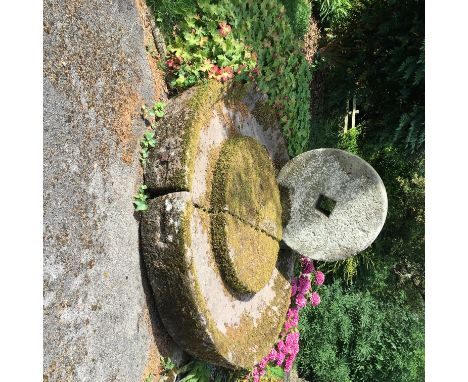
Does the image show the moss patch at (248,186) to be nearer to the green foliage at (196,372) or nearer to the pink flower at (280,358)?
the green foliage at (196,372)

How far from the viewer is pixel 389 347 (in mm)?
7211

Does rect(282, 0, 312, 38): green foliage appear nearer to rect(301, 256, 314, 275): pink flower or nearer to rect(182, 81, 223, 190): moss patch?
rect(301, 256, 314, 275): pink flower

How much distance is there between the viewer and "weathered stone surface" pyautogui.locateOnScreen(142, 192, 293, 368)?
3.01 m

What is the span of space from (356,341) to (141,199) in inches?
200

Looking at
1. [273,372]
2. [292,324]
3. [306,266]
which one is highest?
[306,266]

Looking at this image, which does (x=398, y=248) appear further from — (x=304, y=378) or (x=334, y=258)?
(x=334, y=258)

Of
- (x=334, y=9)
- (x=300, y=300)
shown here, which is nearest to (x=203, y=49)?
(x=300, y=300)

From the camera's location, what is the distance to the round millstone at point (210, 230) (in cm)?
307

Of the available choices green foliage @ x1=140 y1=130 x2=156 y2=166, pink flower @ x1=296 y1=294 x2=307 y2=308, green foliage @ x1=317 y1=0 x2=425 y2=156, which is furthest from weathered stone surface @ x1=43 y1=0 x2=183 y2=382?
green foliage @ x1=317 y1=0 x2=425 y2=156

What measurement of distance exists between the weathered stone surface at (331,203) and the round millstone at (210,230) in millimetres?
287

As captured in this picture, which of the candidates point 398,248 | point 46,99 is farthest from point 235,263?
point 398,248

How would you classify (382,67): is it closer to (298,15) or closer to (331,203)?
(298,15)

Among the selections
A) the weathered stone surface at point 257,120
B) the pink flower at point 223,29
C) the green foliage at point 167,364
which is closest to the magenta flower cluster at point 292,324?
the weathered stone surface at point 257,120

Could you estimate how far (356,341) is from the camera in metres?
7.12
